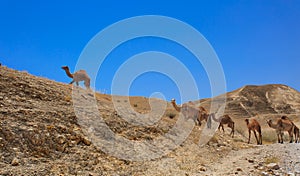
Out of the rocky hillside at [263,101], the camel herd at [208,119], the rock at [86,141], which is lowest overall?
the rock at [86,141]

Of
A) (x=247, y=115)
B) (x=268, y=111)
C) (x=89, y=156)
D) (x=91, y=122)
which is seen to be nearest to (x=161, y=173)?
(x=89, y=156)

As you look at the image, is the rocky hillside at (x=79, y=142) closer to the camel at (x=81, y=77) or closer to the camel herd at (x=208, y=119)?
the camel at (x=81, y=77)

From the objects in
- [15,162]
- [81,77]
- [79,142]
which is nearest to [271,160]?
[79,142]

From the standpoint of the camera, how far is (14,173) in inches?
264

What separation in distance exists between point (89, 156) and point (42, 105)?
125 inches

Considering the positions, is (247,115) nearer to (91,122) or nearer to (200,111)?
(200,111)

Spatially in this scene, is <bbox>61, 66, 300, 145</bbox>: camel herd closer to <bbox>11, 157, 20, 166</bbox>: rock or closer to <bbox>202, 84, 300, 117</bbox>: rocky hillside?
<bbox>11, 157, 20, 166</bbox>: rock

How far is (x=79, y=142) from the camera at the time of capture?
9148mm

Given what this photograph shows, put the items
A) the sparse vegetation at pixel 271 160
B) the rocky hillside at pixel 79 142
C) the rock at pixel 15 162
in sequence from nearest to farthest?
the rock at pixel 15 162 → the rocky hillside at pixel 79 142 → the sparse vegetation at pixel 271 160

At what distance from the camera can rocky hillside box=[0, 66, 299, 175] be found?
7762 millimetres

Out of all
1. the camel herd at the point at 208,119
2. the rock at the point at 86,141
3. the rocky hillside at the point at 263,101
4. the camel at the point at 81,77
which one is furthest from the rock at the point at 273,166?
the rocky hillside at the point at 263,101

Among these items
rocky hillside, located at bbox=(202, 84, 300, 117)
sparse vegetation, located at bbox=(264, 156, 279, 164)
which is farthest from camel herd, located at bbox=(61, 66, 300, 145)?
rocky hillside, located at bbox=(202, 84, 300, 117)

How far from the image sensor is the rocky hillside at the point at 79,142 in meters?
7.76

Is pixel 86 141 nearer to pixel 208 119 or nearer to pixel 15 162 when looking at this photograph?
pixel 15 162
